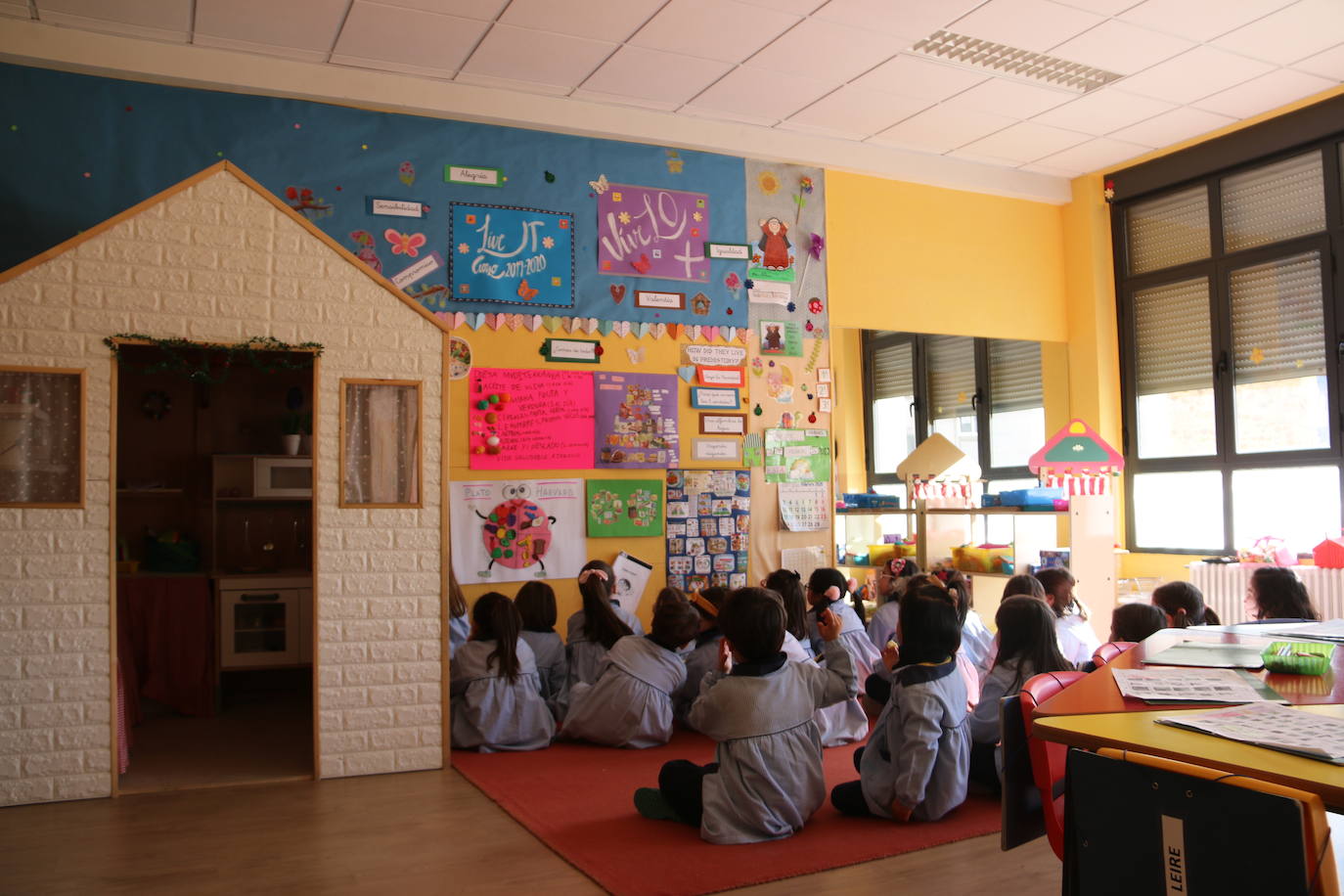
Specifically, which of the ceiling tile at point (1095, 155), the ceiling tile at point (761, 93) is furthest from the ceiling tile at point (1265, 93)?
the ceiling tile at point (761, 93)

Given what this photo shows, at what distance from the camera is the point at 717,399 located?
6.32 meters

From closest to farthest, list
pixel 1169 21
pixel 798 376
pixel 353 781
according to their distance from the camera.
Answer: pixel 353 781, pixel 1169 21, pixel 798 376

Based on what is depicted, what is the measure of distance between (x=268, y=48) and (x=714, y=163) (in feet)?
8.58

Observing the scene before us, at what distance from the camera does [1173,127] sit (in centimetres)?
671

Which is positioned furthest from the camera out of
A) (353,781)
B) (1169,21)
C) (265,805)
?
(1169,21)

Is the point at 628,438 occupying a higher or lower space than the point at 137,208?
lower

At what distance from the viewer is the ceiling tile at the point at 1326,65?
5.65 m

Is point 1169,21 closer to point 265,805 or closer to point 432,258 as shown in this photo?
point 432,258

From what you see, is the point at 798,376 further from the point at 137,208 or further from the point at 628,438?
the point at 137,208

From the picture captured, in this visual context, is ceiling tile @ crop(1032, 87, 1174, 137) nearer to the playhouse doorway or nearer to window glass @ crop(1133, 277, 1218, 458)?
window glass @ crop(1133, 277, 1218, 458)

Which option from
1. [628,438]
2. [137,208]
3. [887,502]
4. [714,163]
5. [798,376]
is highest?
[714,163]

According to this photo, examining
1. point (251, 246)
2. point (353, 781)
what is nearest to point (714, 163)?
point (251, 246)

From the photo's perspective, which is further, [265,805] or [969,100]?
[969,100]

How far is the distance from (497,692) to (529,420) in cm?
168
